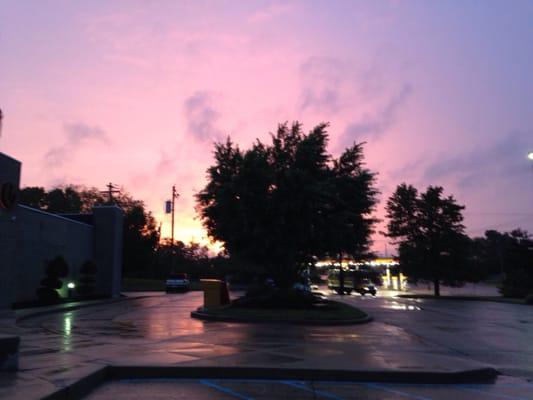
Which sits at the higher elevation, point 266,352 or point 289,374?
point 266,352

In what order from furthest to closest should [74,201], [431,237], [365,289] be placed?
[74,201], [365,289], [431,237]

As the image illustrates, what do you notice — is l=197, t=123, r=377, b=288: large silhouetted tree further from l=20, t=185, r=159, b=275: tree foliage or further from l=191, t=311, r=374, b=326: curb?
l=20, t=185, r=159, b=275: tree foliage

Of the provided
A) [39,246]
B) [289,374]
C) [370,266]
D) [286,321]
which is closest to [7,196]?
[289,374]

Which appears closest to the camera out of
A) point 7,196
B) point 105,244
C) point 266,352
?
point 266,352

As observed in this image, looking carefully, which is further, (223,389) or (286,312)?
(286,312)

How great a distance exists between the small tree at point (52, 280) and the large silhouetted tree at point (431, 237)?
30.3 metres

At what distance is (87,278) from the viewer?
33.2 m

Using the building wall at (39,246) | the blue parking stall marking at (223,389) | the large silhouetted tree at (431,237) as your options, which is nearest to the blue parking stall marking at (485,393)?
the blue parking stall marking at (223,389)

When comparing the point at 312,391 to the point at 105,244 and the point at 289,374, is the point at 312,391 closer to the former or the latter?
the point at 289,374

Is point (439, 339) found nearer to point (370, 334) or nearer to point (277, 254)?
point (370, 334)

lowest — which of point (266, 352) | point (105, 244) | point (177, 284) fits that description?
point (266, 352)

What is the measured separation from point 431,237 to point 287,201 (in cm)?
2900

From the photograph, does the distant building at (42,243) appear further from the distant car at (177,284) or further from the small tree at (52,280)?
the distant car at (177,284)

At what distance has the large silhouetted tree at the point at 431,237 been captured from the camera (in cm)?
4681
